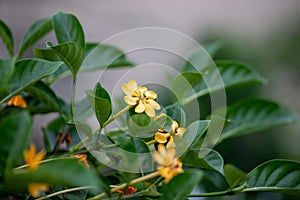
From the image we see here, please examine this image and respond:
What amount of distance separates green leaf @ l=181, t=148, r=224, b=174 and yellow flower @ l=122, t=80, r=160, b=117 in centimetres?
5

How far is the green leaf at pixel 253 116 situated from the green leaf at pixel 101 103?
25 centimetres

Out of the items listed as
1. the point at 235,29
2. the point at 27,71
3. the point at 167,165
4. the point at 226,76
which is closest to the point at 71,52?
the point at 27,71

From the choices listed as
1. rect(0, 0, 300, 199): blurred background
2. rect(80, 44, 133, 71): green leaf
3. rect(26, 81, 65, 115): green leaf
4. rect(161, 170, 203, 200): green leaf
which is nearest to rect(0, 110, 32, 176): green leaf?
rect(161, 170, 203, 200): green leaf

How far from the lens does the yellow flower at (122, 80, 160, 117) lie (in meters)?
0.42

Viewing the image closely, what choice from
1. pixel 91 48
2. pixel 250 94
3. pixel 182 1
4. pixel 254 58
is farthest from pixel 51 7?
pixel 91 48

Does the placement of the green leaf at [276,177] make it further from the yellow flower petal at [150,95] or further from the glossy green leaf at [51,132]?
the glossy green leaf at [51,132]

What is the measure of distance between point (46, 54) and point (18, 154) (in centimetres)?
26

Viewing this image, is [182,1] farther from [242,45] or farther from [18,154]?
[18,154]

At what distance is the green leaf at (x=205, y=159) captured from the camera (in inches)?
16.8

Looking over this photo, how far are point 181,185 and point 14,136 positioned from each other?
Result: 128 mm

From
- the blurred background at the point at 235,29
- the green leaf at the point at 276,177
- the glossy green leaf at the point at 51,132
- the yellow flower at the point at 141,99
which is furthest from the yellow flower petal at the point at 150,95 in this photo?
the blurred background at the point at 235,29

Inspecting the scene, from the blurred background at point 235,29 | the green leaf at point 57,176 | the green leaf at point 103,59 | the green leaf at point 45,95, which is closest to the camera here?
the green leaf at point 57,176

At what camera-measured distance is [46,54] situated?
0.55m

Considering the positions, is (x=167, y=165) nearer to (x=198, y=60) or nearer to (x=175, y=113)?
(x=175, y=113)
